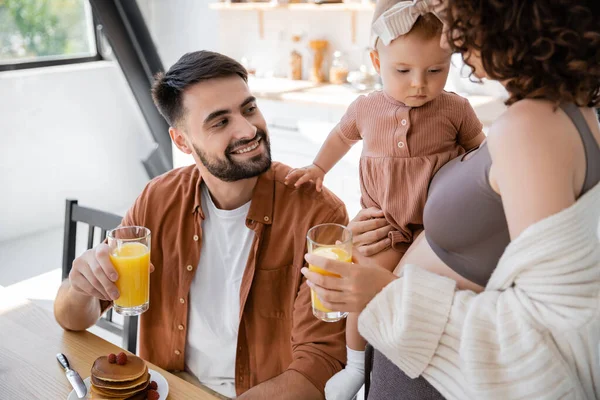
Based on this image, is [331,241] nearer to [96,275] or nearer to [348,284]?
[348,284]

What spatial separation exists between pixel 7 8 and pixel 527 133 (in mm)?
4613

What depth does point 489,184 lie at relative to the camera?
102cm

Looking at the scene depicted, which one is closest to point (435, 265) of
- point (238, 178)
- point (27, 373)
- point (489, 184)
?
point (489, 184)

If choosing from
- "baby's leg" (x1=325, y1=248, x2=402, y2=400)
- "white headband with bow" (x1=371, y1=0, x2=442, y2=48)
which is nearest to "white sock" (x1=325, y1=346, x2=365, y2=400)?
"baby's leg" (x1=325, y1=248, x2=402, y2=400)

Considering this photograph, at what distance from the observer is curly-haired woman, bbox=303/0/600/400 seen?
0.91m

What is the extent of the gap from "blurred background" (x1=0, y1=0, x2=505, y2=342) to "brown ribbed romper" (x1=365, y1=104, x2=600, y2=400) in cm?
278

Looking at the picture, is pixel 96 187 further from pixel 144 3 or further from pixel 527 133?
pixel 527 133

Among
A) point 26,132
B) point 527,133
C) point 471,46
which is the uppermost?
point 471,46

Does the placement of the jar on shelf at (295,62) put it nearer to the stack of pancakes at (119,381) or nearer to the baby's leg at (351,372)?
the baby's leg at (351,372)

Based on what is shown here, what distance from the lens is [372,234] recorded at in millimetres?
1564

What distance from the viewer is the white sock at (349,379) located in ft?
4.80

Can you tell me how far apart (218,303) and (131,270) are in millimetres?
391

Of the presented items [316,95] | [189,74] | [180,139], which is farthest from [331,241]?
[316,95]

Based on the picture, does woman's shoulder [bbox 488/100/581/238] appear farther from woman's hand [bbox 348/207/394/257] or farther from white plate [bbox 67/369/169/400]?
white plate [bbox 67/369/169/400]
